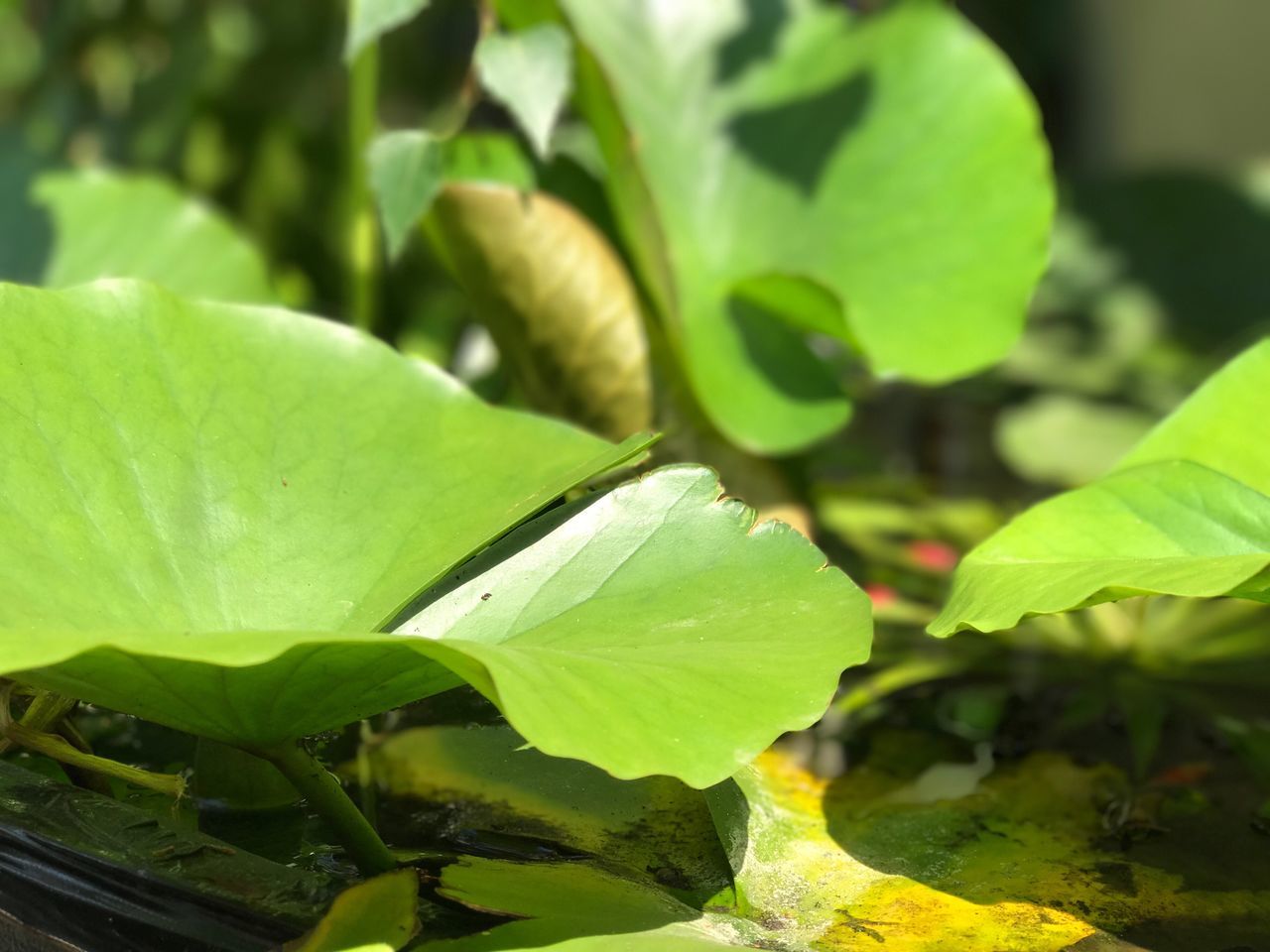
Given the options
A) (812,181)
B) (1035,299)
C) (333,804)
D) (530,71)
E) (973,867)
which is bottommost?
(1035,299)

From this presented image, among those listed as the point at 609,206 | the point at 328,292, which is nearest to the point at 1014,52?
the point at 328,292

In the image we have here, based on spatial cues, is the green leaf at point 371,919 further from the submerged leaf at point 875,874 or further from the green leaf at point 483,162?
the green leaf at point 483,162

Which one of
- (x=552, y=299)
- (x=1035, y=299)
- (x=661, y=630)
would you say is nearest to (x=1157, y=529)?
(x=661, y=630)

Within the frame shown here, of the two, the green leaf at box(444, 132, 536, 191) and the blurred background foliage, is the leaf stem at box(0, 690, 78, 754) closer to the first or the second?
the blurred background foliage

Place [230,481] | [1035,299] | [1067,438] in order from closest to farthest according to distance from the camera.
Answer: [230,481], [1067,438], [1035,299]

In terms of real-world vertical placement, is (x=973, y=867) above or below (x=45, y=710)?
below

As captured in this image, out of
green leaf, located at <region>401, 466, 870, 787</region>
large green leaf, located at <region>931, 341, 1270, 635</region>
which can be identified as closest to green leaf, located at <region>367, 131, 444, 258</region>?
green leaf, located at <region>401, 466, 870, 787</region>

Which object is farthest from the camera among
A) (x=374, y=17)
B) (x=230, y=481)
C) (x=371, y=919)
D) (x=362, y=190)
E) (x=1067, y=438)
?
(x=1067, y=438)

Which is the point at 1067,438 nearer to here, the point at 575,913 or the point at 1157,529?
the point at 1157,529

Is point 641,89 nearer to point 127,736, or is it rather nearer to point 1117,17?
point 127,736
